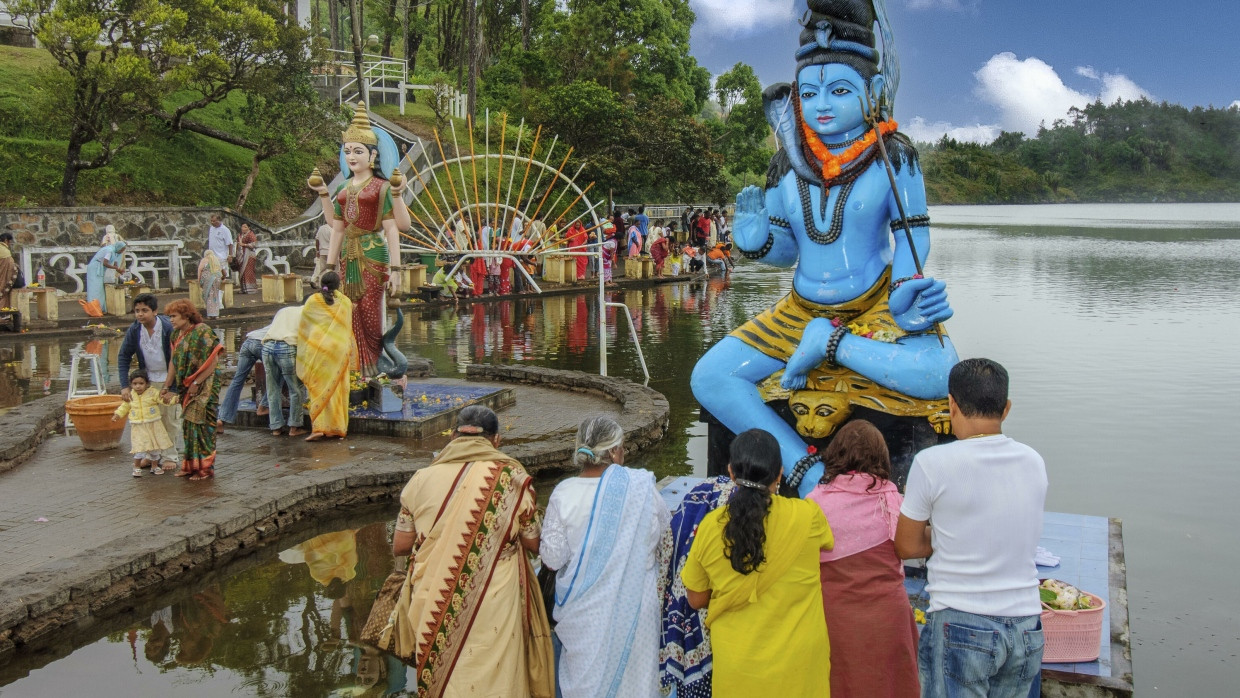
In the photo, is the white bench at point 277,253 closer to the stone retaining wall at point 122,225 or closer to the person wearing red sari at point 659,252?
the stone retaining wall at point 122,225

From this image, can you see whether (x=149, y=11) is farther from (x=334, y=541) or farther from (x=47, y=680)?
(x=47, y=680)

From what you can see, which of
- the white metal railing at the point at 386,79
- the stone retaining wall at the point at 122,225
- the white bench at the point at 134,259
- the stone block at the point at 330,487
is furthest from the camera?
the white metal railing at the point at 386,79

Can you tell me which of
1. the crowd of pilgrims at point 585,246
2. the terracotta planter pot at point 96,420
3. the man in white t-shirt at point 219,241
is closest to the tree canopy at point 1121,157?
the crowd of pilgrims at point 585,246

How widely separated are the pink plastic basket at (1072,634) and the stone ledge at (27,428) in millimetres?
6868

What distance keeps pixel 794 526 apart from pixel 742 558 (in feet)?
0.60

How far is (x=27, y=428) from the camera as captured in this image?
805 centimetres

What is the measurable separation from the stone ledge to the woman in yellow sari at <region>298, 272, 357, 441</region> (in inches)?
80.2

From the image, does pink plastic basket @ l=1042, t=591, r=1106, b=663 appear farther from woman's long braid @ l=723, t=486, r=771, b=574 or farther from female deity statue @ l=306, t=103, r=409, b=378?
female deity statue @ l=306, t=103, r=409, b=378

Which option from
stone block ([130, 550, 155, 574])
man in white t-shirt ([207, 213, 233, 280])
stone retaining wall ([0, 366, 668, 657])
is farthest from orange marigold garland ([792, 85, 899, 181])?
man in white t-shirt ([207, 213, 233, 280])

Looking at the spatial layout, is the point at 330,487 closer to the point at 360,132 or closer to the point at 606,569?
the point at 360,132

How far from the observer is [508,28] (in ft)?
127

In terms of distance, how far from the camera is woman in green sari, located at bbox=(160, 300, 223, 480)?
22.1 feet

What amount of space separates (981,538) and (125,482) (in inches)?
235

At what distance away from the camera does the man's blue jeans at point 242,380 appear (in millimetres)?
8508
